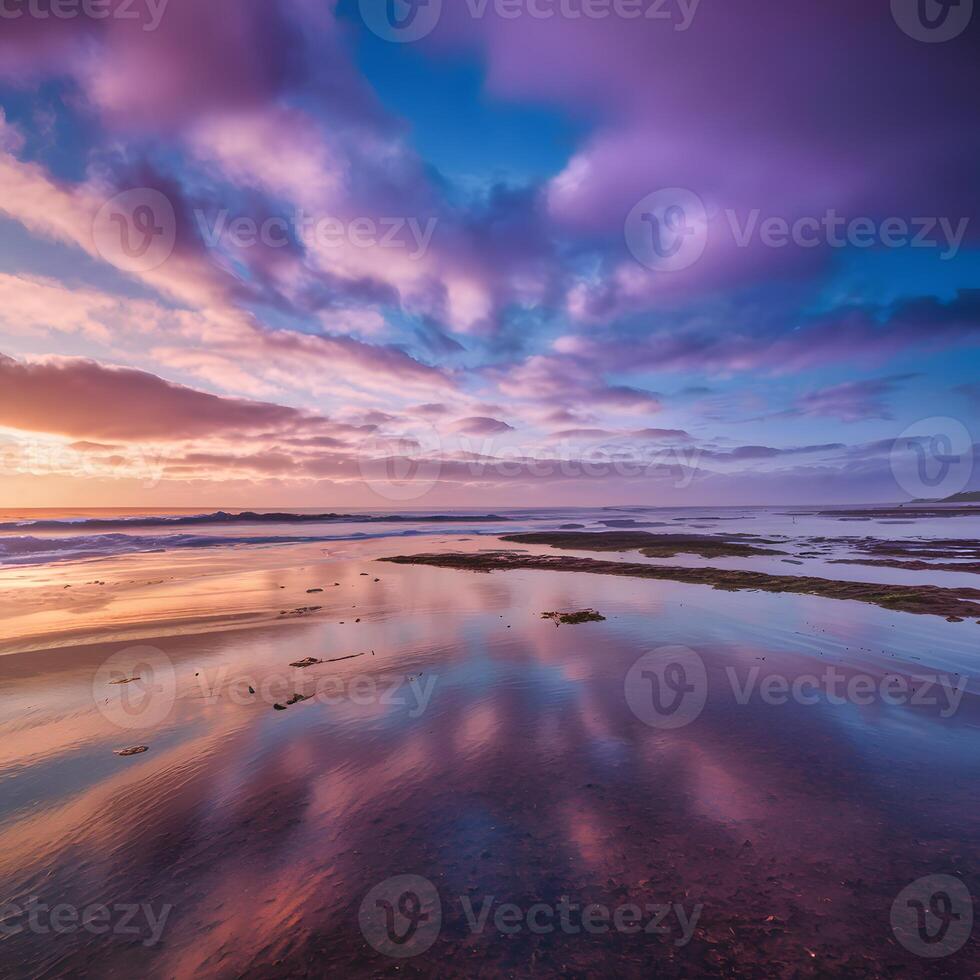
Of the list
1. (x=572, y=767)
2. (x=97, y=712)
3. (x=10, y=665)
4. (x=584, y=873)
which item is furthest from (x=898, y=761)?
(x=10, y=665)

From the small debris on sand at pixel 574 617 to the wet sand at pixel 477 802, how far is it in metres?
2.49

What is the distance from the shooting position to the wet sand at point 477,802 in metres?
4.61

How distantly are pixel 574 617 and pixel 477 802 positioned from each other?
1104 centimetres

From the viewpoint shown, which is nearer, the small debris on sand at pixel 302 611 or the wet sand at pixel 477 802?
the wet sand at pixel 477 802

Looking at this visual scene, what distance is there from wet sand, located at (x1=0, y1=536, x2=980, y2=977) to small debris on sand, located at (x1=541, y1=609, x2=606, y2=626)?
2490mm

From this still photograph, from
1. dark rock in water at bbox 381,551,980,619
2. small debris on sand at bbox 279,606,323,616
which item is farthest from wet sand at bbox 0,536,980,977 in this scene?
dark rock in water at bbox 381,551,980,619

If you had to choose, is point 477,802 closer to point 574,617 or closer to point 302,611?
point 574,617

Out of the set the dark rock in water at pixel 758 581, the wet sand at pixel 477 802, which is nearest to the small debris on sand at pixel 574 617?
the wet sand at pixel 477 802

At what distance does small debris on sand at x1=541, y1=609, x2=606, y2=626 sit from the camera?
1702 cm

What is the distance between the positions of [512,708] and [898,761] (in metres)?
6.83

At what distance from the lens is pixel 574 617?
57.0 ft

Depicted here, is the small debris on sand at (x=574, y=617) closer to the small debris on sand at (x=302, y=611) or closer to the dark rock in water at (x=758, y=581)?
the dark rock in water at (x=758, y=581)

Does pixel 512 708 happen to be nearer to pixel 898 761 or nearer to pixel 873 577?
pixel 898 761

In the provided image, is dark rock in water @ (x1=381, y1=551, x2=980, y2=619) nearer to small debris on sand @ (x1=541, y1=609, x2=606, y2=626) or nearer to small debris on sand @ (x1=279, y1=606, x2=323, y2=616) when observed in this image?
small debris on sand @ (x1=541, y1=609, x2=606, y2=626)
